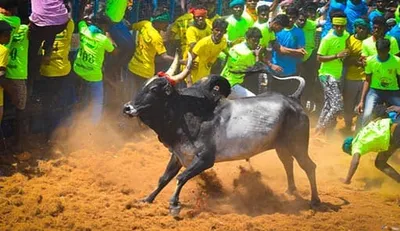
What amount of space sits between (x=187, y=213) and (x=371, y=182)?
3.33 metres

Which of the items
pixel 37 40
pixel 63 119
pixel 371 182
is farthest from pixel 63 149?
pixel 371 182

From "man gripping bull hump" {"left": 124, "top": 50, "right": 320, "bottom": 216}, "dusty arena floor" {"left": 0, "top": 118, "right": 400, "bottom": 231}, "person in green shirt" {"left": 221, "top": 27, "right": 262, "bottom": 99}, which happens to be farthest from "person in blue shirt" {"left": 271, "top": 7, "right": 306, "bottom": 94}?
"man gripping bull hump" {"left": 124, "top": 50, "right": 320, "bottom": 216}

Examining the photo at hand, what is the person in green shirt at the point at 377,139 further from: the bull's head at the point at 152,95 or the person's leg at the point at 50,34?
the person's leg at the point at 50,34

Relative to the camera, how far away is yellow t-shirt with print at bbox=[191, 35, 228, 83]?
10.1m

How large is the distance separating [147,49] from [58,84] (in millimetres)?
1619

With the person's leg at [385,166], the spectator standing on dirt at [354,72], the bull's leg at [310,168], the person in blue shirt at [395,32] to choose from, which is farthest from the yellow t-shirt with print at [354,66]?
the bull's leg at [310,168]

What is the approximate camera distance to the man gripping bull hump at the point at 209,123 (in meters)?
7.38

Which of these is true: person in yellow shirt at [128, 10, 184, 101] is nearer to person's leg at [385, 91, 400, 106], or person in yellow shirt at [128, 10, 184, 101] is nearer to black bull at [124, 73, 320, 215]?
black bull at [124, 73, 320, 215]

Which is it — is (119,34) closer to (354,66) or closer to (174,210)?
(174,210)

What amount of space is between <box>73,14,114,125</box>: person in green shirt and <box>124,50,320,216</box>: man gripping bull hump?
239 centimetres

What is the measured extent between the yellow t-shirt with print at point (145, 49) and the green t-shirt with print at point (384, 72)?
10.9 ft

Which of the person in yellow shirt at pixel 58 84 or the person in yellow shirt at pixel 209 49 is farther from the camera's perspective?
the person in yellow shirt at pixel 209 49

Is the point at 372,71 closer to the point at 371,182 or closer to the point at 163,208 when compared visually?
the point at 371,182

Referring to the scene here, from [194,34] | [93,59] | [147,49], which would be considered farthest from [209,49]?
[93,59]
